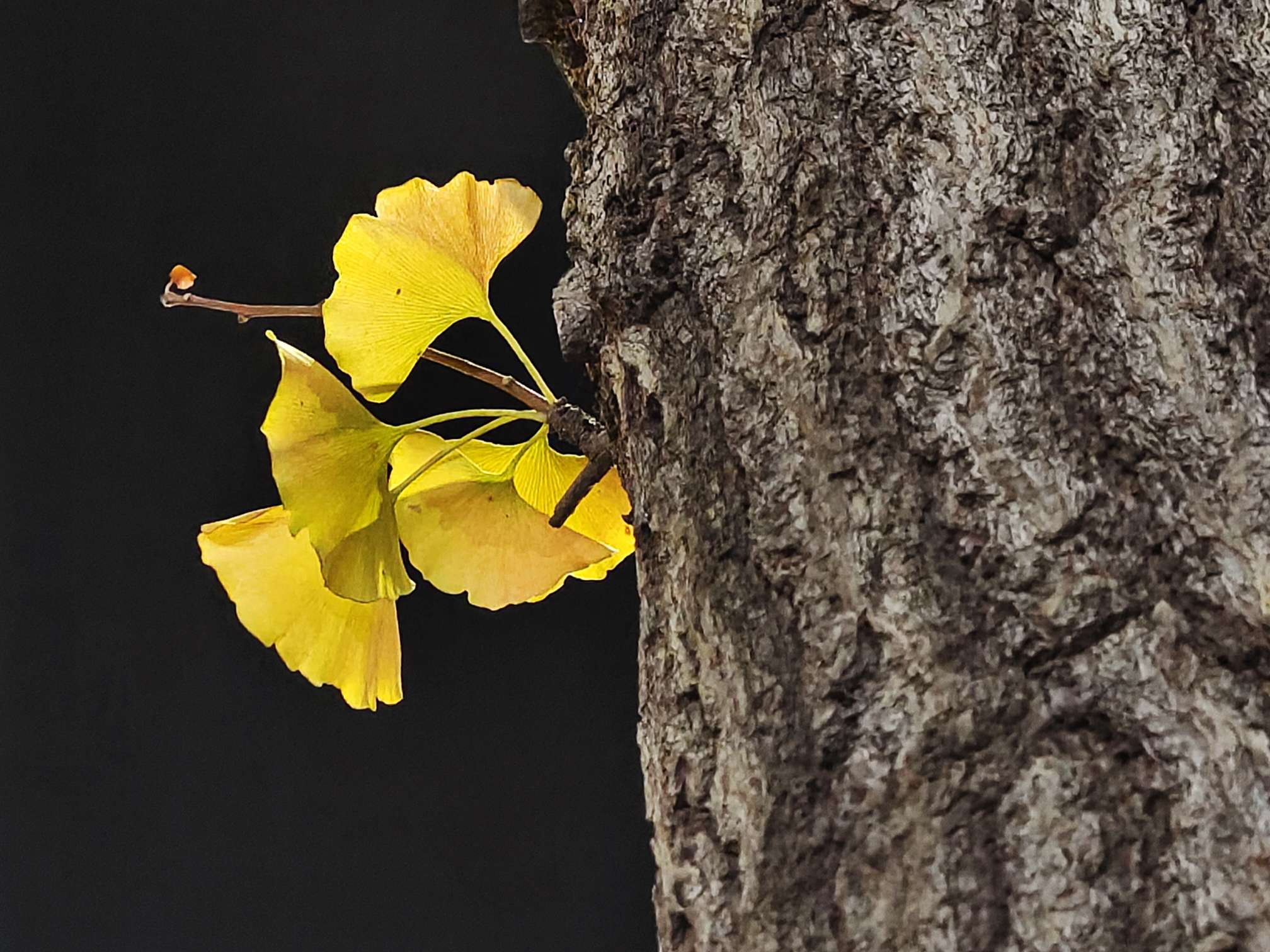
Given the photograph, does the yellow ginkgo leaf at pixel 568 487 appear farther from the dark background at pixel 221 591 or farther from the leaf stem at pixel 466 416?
the dark background at pixel 221 591

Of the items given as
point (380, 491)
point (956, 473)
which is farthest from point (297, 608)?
point (956, 473)

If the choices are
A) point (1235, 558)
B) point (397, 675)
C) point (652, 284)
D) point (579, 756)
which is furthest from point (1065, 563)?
point (579, 756)

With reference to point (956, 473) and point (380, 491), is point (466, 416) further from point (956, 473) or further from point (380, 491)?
point (956, 473)

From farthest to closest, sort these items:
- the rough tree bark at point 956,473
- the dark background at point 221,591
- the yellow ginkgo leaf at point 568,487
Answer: the dark background at point 221,591, the yellow ginkgo leaf at point 568,487, the rough tree bark at point 956,473

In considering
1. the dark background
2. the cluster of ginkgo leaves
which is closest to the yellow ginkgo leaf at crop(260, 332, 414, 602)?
the cluster of ginkgo leaves

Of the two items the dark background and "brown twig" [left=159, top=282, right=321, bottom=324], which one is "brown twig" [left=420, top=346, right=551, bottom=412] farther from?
the dark background

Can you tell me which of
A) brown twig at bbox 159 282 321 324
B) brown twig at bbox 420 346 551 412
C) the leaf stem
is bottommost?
the leaf stem

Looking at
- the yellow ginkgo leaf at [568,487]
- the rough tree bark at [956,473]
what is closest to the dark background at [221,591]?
the yellow ginkgo leaf at [568,487]
